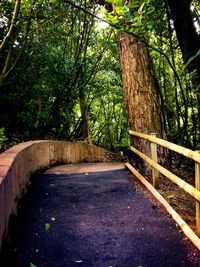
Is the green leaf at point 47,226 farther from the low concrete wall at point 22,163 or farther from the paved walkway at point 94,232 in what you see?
the low concrete wall at point 22,163

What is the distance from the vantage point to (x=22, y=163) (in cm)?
534

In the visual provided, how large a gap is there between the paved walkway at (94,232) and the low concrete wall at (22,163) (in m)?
0.28

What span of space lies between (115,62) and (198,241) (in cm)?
1089

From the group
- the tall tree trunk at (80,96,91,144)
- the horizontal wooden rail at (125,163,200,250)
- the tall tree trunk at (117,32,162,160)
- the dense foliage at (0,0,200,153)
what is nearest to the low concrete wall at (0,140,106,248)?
the dense foliage at (0,0,200,153)

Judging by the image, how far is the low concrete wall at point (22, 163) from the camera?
3562 millimetres

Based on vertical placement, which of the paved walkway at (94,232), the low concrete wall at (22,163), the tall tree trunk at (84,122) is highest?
the tall tree trunk at (84,122)

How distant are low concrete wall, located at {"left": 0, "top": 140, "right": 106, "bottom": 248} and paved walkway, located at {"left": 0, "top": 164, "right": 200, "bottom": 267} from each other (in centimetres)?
28

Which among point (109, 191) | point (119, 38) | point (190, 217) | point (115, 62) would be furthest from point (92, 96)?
point (190, 217)

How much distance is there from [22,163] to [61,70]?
17.6 ft

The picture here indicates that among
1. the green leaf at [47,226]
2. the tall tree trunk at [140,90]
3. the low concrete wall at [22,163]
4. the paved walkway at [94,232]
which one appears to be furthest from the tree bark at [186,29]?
the green leaf at [47,226]

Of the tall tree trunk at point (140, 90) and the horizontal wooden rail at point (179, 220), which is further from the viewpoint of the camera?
the tall tree trunk at point (140, 90)

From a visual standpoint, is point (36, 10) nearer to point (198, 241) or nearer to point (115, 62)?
point (115, 62)

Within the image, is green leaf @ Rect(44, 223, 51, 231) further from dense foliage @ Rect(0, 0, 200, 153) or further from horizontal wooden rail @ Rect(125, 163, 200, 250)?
dense foliage @ Rect(0, 0, 200, 153)

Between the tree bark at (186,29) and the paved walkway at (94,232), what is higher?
the tree bark at (186,29)
